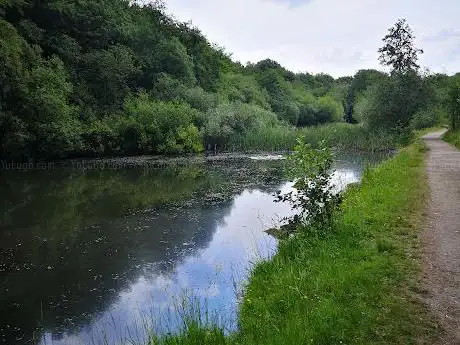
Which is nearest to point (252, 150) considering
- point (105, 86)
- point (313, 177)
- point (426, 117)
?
point (105, 86)

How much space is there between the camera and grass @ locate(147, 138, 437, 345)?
18.6 ft

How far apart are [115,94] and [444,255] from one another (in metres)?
45.1

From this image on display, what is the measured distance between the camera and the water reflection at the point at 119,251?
8.52m

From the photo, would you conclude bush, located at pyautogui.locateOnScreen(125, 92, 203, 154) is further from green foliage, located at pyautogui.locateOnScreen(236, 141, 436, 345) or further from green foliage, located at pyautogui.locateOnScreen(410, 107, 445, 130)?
green foliage, located at pyautogui.locateOnScreen(236, 141, 436, 345)

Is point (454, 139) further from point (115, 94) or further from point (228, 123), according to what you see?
point (115, 94)

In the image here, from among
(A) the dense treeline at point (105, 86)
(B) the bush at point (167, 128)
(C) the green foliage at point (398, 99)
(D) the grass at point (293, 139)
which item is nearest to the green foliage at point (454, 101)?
(C) the green foliage at point (398, 99)

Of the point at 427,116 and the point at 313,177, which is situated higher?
the point at 427,116

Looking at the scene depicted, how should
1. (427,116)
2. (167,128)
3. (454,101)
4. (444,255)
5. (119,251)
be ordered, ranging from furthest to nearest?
(427,116) → (167,128) → (454,101) → (119,251) → (444,255)

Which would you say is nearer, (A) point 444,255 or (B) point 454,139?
(A) point 444,255

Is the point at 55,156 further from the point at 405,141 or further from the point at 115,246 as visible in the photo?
the point at 405,141

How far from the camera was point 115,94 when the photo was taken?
48.9 metres

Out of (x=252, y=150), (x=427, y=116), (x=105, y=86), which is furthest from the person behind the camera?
(x=105, y=86)

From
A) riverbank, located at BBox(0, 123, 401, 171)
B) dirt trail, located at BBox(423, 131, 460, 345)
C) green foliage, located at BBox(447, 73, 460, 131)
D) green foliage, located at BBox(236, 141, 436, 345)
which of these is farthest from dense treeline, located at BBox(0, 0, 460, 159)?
dirt trail, located at BBox(423, 131, 460, 345)

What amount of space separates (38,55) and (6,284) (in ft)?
110
